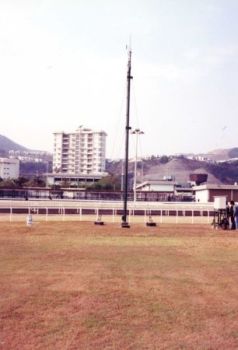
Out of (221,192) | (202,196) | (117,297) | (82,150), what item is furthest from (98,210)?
(82,150)

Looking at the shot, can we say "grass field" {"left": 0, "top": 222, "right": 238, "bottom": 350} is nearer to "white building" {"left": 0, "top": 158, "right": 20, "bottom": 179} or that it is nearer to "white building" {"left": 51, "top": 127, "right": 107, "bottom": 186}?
"white building" {"left": 51, "top": 127, "right": 107, "bottom": 186}

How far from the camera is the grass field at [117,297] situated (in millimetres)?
6234

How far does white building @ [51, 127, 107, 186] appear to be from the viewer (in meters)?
191

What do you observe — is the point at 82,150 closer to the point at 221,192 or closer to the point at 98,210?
the point at 221,192

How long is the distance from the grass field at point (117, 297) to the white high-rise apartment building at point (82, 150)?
578ft

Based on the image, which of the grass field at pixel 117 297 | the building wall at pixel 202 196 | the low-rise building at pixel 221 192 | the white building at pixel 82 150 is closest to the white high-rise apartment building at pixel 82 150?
the white building at pixel 82 150

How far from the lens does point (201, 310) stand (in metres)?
7.48

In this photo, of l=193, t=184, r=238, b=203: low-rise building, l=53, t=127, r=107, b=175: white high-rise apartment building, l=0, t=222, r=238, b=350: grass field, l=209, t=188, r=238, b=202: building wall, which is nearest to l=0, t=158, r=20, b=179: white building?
l=53, t=127, r=107, b=175: white high-rise apartment building

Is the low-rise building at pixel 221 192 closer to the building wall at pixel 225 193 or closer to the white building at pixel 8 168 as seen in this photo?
the building wall at pixel 225 193

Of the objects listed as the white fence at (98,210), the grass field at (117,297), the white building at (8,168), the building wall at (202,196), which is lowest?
the grass field at (117,297)

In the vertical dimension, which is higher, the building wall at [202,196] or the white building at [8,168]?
the white building at [8,168]

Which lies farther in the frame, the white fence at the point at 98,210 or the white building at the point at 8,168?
the white building at the point at 8,168

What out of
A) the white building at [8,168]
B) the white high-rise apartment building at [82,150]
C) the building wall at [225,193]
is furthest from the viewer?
the white building at [8,168]

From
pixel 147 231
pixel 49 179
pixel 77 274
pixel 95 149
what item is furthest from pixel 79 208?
pixel 95 149
